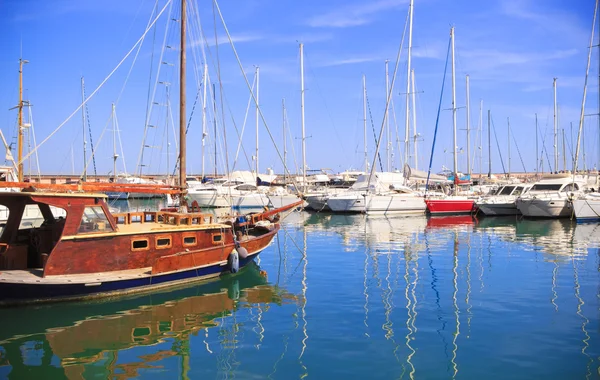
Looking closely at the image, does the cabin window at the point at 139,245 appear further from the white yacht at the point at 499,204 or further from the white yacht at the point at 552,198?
the white yacht at the point at 499,204

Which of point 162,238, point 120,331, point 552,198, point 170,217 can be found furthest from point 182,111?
point 552,198

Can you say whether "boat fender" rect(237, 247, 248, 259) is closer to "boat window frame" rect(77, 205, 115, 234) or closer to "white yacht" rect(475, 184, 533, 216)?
"boat window frame" rect(77, 205, 115, 234)

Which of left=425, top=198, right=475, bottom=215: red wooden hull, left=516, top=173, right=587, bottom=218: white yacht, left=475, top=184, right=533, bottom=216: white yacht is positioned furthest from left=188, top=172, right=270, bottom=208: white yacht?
left=516, top=173, right=587, bottom=218: white yacht

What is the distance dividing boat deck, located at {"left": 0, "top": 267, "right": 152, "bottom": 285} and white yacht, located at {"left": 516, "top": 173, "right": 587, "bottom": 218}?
33.0 metres

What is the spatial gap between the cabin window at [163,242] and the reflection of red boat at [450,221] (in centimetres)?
2376

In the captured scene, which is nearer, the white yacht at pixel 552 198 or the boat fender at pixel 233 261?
the boat fender at pixel 233 261

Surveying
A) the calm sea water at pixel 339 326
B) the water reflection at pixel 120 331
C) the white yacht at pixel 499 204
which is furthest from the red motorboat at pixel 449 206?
the water reflection at pixel 120 331

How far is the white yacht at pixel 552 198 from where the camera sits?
38125 mm

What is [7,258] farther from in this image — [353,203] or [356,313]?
[353,203]

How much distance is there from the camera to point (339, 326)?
11.5 m

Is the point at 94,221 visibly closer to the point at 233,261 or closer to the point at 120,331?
the point at 120,331

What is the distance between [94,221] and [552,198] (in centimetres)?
3545

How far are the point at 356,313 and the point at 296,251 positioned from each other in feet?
37.0

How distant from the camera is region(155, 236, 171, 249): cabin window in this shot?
14.8 metres
